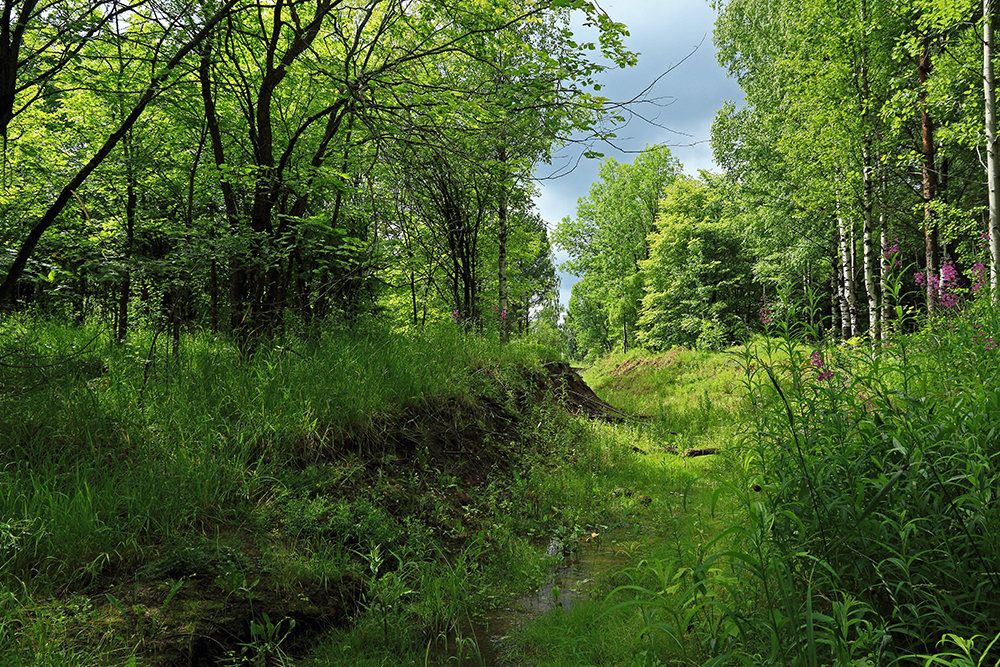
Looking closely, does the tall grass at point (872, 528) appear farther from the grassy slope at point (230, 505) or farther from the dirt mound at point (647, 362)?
the dirt mound at point (647, 362)

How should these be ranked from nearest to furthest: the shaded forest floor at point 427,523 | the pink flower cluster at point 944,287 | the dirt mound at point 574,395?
the shaded forest floor at point 427,523, the pink flower cluster at point 944,287, the dirt mound at point 574,395

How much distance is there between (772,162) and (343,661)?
65.1 feet

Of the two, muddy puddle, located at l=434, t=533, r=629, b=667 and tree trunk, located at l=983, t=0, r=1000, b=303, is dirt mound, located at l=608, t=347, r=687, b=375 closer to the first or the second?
tree trunk, located at l=983, t=0, r=1000, b=303

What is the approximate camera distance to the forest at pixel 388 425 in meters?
2.12

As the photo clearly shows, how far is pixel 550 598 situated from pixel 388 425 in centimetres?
230

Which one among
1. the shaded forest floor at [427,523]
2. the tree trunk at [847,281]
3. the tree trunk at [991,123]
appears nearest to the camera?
the shaded forest floor at [427,523]

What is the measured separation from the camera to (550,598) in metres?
3.61

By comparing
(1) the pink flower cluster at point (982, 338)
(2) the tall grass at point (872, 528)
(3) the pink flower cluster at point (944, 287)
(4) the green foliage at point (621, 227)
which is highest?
(4) the green foliage at point (621, 227)

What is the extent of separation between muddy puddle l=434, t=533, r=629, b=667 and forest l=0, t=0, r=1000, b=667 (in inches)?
1.3

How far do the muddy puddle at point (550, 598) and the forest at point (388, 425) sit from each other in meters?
0.03

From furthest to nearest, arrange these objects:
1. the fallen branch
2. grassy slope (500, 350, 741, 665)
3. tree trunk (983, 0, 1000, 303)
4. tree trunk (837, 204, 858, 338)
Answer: tree trunk (837, 204, 858, 338) → tree trunk (983, 0, 1000, 303) → the fallen branch → grassy slope (500, 350, 741, 665)

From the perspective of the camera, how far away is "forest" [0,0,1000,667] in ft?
6.96

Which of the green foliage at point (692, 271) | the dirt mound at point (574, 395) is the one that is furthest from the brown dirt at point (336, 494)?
the green foliage at point (692, 271)

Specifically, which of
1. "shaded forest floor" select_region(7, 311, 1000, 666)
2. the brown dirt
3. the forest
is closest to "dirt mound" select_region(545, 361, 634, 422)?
the forest
